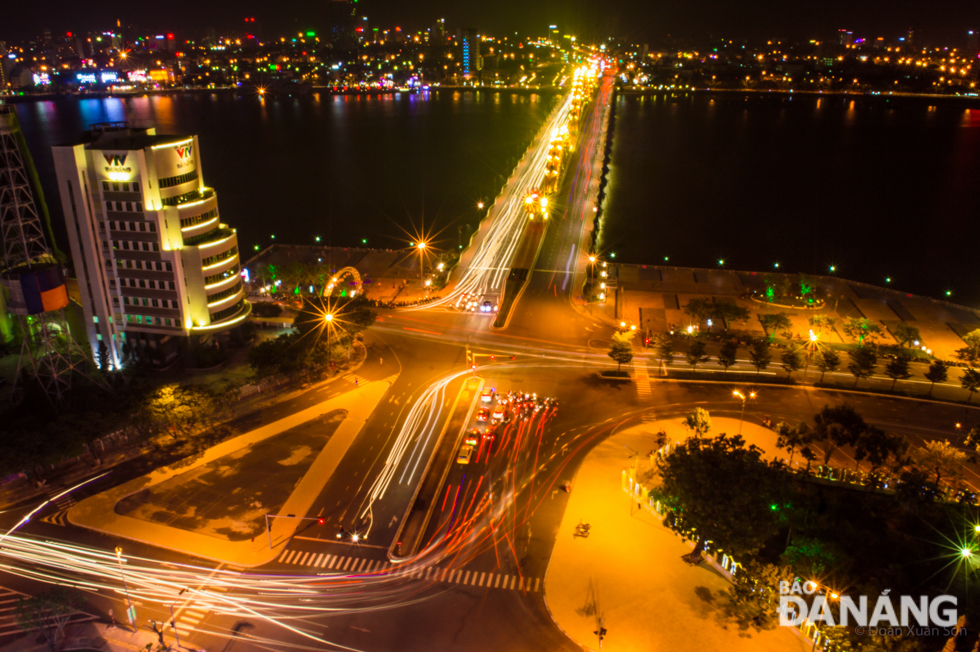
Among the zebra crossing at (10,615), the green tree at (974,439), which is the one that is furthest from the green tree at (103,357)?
the green tree at (974,439)

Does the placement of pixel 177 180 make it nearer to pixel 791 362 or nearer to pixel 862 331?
pixel 791 362

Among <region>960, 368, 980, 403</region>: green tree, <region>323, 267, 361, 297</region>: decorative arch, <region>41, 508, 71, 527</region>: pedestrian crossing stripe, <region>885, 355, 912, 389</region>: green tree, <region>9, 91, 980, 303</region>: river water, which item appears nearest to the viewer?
<region>41, 508, 71, 527</region>: pedestrian crossing stripe

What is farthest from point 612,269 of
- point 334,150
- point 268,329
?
point 334,150

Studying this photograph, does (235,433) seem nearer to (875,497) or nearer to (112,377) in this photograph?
(112,377)

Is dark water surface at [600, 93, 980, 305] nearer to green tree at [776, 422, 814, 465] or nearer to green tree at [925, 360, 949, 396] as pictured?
green tree at [925, 360, 949, 396]

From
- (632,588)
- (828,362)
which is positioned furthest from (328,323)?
(828,362)

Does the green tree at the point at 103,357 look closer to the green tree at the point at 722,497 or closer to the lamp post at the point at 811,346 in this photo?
the green tree at the point at 722,497

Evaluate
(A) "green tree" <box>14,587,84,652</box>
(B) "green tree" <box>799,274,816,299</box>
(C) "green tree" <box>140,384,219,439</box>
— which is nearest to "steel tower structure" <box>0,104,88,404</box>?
(C) "green tree" <box>140,384,219,439</box>
